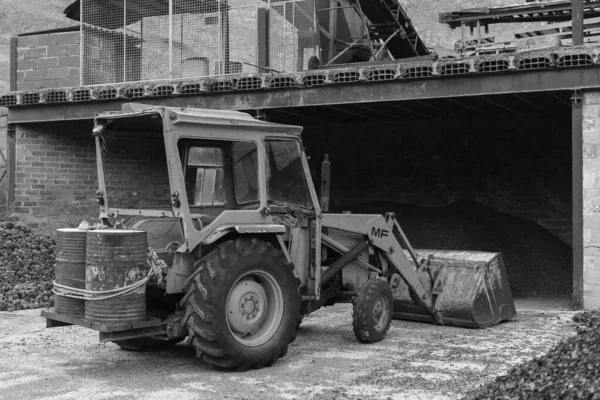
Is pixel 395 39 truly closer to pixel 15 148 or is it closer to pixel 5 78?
pixel 15 148

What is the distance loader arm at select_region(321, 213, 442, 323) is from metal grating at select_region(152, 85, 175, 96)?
6.03 metres

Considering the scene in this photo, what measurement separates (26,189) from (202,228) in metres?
9.66

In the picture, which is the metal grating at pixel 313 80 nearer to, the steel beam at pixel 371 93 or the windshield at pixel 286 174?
the steel beam at pixel 371 93

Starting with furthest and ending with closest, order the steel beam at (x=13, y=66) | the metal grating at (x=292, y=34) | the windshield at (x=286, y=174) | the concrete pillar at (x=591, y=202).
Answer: the steel beam at (x=13, y=66)
the metal grating at (x=292, y=34)
the concrete pillar at (x=591, y=202)
the windshield at (x=286, y=174)

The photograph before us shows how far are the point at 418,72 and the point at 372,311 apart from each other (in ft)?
16.4

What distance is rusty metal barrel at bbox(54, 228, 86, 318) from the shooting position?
6961mm

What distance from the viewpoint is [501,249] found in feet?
52.0

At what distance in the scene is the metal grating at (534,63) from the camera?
11430 millimetres

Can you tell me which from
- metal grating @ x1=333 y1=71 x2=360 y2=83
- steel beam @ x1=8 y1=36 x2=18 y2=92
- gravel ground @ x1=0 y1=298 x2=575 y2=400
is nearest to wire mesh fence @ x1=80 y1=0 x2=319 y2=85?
metal grating @ x1=333 y1=71 x2=360 y2=83

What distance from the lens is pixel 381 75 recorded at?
12.6 m

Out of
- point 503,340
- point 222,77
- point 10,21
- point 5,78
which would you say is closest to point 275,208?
point 503,340

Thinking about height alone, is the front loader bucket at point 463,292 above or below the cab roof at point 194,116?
below

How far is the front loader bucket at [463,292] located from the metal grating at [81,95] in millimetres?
7762

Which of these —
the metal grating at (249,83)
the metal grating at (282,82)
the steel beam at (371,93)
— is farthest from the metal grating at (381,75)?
the metal grating at (249,83)
